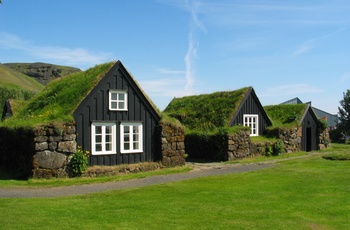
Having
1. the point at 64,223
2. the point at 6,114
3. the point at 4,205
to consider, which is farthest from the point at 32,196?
the point at 6,114

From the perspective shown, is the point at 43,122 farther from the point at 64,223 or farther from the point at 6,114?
the point at 6,114

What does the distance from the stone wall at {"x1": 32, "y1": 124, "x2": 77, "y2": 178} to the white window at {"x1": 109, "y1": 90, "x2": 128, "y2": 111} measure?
2847mm

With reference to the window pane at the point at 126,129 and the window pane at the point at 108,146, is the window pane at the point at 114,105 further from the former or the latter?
the window pane at the point at 108,146

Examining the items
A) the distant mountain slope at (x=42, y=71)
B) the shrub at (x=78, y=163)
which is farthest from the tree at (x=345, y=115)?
the distant mountain slope at (x=42, y=71)

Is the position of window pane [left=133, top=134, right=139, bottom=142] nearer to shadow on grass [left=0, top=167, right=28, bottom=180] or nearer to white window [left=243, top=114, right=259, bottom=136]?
shadow on grass [left=0, top=167, right=28, bottom=180]

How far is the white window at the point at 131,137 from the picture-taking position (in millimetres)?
20250

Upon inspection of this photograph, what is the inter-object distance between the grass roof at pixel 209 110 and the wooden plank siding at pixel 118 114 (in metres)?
8.36

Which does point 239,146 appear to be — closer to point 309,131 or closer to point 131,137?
point 131,137

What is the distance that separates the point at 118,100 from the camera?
20.3m

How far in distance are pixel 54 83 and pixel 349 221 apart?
21365 mm

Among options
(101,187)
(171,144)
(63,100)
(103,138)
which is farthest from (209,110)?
(101,187)

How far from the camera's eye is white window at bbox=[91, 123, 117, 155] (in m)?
19.1

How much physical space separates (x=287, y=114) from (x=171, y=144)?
16723 mm

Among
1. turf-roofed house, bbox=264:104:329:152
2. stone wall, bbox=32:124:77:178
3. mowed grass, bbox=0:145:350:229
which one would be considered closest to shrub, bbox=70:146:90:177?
stone wall, bbox=32:124:77:178
